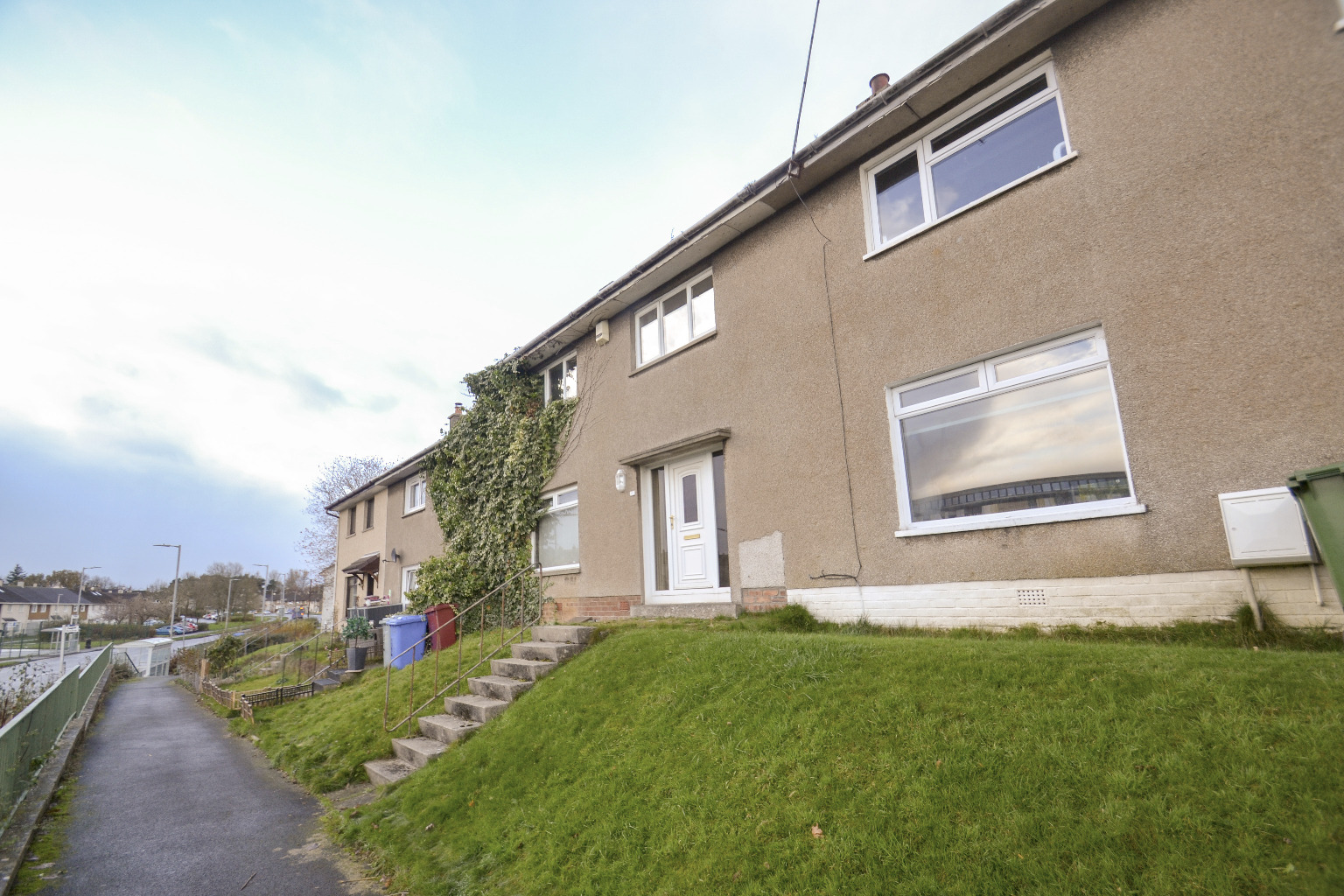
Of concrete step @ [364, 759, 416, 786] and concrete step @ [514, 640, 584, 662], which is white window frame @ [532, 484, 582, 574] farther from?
concrete step @ [364, 759, 416, 786]

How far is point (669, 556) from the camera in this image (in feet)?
32.1

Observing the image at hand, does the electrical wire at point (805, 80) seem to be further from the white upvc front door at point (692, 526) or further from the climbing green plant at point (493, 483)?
the climbing green plant at point (493, 483)

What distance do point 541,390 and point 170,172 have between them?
293 inches

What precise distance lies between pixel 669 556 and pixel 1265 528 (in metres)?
6.79

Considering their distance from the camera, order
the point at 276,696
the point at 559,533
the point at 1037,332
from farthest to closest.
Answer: the point at 276,696
the point at 559,533
the point at 1037,332

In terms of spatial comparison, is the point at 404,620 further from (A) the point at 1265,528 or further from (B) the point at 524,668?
(A) the point at 1265,528

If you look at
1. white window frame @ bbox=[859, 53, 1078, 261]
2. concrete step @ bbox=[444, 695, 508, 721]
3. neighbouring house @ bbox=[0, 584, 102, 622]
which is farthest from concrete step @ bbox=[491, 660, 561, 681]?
neighbouring house @ bbox=[0, 584, 102, 622]

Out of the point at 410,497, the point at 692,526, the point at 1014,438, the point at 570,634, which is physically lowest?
the point at 570,634

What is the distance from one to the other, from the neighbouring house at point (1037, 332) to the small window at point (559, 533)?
2784 millimetres

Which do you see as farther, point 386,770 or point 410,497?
point 410,497

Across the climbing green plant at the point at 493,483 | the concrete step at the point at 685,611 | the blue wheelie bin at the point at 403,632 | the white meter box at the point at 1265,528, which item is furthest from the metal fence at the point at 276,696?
the white meter box at the point at 1265,528

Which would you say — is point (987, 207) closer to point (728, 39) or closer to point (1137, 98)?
point (1137, 98)

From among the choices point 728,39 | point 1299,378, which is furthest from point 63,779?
point 1299,378

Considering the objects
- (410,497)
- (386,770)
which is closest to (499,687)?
(386,770)
